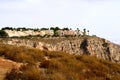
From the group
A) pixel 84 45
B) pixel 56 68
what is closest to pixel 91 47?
pixel 84 45

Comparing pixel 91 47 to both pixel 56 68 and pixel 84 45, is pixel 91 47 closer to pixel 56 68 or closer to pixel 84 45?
pixel 84 45

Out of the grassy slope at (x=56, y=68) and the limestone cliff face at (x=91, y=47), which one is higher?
the grassy slope at (x=56, y=68)

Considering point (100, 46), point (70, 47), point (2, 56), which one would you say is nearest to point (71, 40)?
point (70, 47)

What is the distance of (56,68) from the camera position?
19672mm

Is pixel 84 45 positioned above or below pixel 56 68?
below

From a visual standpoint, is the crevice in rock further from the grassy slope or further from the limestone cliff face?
the grassy slope

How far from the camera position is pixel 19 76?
16.8 m

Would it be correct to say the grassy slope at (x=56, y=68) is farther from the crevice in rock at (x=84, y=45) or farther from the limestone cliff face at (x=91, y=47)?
the crevice in rock at (x=84, y=45)

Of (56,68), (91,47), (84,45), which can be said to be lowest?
(91,47)

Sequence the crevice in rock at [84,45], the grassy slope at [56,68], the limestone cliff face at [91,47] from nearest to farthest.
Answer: the grassy slope at [56,68], the limestone cliff face at [91,47], the crevice in rock at [84,45]

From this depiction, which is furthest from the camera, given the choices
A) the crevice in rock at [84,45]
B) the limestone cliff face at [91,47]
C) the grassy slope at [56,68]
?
the crevice in rock at [84,45]

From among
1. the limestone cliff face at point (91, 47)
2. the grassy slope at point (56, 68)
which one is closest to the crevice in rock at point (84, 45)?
the limestone cliff face at point (91, 47)

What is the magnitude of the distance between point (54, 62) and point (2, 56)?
4077 millimetres

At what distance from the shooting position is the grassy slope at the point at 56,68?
55.8 feet
